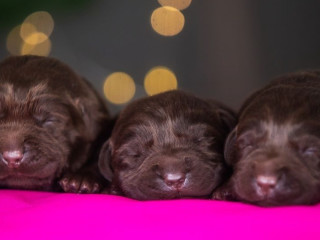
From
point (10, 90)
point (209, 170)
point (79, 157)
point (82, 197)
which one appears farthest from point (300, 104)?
point (10, 90)

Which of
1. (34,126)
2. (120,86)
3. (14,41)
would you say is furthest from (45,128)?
(14,41)

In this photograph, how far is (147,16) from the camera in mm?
5395

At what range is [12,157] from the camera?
3033 millimetres

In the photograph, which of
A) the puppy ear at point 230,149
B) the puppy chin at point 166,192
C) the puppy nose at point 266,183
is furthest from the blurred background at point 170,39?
the puppy nose at point 266,183

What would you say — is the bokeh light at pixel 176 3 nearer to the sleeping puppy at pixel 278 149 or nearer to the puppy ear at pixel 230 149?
the sleeping puppy at pixel 278 149

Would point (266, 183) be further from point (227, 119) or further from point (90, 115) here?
point (90, 115)

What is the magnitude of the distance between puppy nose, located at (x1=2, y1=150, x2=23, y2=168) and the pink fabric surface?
1.86 feet

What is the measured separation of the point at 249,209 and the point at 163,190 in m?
0.59

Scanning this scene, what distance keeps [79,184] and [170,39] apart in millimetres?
2470

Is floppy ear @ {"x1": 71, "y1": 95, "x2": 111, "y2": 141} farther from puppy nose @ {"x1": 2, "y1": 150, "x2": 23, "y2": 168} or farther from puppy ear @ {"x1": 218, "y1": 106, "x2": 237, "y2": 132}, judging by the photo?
puppy ear @ {"x1": 218, "y1": 106, "x2": 237, "y2": 132}

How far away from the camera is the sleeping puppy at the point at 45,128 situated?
Answer: 3.12 metres

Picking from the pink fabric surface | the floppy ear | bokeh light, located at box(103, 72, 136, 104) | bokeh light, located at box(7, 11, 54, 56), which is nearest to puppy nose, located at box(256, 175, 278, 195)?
the pink fabric surface

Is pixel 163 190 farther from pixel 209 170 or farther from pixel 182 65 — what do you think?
pixel 182 65

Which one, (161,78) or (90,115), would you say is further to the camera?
(161,78)
